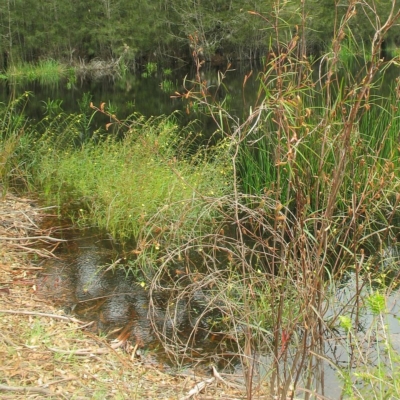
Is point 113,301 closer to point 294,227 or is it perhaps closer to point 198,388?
point 198,388

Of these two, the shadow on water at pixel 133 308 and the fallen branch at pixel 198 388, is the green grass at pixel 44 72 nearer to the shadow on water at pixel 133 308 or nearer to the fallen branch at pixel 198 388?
the shadow on water at pixel 133 308

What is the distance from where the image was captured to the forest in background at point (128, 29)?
30.6 m

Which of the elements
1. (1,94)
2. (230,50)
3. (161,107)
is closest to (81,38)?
(230,50)

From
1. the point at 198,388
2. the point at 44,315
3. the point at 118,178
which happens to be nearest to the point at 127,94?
the point at 118,178

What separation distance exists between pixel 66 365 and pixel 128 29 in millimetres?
30604

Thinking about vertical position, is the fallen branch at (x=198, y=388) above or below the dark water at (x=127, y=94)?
above

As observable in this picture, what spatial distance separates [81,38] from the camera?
32.0 m

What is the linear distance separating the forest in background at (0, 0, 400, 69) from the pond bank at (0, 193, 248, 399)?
27106 millimetres

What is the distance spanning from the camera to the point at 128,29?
32156mm

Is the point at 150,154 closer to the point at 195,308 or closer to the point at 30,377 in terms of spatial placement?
the point at 195,308

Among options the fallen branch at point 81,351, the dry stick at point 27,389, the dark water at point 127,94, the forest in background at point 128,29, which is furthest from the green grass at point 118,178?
the forest in background at point 128,29

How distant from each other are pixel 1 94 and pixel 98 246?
14560 millimetres

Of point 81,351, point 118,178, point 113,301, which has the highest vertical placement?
point 81,351

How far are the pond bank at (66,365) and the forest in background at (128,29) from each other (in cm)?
2711
